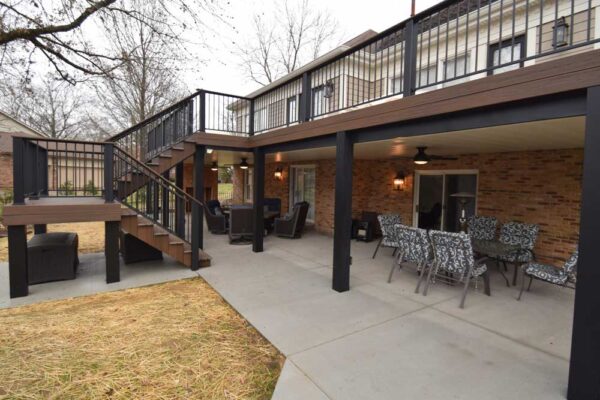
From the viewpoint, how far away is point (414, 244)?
16.1 ft

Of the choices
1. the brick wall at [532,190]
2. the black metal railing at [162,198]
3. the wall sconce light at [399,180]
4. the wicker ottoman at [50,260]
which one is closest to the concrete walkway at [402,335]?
the black metal railing at [162,198]

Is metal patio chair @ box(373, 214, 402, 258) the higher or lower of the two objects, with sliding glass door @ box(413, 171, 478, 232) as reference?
lower

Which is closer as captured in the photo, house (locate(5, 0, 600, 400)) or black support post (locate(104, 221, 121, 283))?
house (locate(5, 0, 600, 400))

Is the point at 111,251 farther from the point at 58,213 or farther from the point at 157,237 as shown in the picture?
the point at 58,213

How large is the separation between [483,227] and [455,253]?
2.51 meters

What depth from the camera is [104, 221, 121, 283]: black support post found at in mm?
5027

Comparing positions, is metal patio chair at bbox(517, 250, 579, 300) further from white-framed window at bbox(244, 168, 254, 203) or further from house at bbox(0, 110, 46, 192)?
house at bbox(0, 110, 46, 192)

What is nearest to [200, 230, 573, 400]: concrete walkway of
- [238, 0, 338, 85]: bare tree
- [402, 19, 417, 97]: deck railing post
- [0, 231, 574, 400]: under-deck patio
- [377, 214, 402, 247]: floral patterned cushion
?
[0, 231, 574, 400]: under-deck patio

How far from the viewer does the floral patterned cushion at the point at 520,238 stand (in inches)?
204

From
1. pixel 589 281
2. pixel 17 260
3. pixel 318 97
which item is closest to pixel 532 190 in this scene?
pixel 589 281

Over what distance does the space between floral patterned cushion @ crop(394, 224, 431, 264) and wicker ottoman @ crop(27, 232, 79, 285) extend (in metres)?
5.44

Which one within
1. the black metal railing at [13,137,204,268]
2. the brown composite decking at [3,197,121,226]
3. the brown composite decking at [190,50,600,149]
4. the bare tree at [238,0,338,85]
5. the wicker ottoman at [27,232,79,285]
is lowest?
the wicker ottoman at [27,232,79,285]

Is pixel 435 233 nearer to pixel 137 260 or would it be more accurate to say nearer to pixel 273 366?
pixel 273 366

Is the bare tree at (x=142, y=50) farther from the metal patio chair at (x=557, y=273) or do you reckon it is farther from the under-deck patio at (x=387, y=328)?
the metal patio chair at (x=557, y=273)
